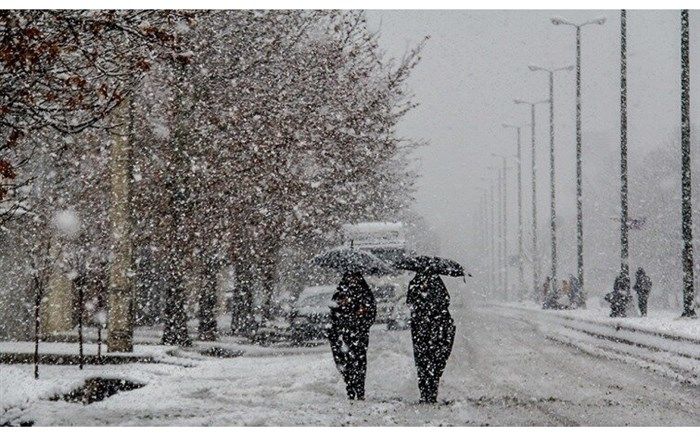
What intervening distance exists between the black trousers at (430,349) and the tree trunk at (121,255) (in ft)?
18.3

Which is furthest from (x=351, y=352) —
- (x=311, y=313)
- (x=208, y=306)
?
(x=208, y=306)

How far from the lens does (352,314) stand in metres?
10.4

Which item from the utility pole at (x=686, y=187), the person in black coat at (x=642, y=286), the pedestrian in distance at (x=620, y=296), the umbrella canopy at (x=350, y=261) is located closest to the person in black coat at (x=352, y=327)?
the umbrella canopy at (x=350, y=261)

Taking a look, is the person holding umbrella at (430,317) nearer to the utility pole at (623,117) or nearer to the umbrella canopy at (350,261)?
the umbrella canopy at (350,261)

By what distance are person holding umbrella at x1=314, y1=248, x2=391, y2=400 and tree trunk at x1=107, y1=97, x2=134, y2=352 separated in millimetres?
4808

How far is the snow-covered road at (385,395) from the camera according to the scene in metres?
9.44

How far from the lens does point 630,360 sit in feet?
49.6

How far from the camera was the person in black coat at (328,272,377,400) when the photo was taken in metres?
10.4

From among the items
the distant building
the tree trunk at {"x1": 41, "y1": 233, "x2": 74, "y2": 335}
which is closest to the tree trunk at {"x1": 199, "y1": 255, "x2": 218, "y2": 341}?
the tree trunk at {"x1": 41, "y1": 233, "x2": 74, "y2": 335}

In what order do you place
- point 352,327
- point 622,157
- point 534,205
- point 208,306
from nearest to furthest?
point 352,327 < point 208,306 < point 622,157 < point 534,205

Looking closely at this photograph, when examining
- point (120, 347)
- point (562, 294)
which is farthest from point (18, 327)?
point (562, 294)

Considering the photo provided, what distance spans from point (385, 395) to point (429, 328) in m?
1.03

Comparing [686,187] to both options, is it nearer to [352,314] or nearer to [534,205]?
[534,205]

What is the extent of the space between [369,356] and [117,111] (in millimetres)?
5118
